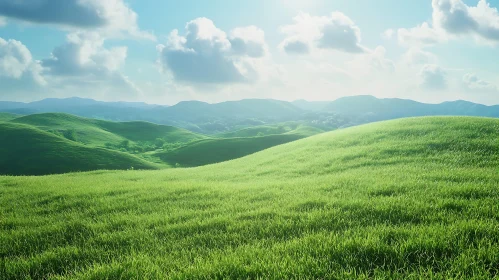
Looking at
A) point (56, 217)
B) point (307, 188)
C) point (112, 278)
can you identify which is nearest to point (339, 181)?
point (307, 188)

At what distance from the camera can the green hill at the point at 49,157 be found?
289 ft

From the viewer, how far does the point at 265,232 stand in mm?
7066

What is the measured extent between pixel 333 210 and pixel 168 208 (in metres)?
5.60

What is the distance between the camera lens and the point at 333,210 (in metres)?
8.16

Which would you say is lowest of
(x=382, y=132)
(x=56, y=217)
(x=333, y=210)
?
(x=56, y=217)

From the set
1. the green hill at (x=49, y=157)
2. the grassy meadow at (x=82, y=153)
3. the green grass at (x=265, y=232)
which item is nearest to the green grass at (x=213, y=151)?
the grassy meadow at (x=82, y=153)

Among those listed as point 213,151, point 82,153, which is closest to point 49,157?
point 82,153

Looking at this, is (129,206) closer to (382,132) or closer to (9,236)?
(9,236)

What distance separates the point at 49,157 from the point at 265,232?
355ft

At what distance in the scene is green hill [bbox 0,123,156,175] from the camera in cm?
8806

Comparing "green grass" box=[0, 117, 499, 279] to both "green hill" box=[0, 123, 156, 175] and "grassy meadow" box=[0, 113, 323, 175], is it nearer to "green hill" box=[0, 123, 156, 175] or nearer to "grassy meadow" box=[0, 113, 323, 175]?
"grassy meadow" box=[0, 113, 323, 175]

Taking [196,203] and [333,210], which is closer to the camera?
[333,210]

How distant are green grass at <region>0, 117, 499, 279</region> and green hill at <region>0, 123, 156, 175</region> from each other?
87191 mm

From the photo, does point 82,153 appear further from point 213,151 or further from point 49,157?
point 213,151
